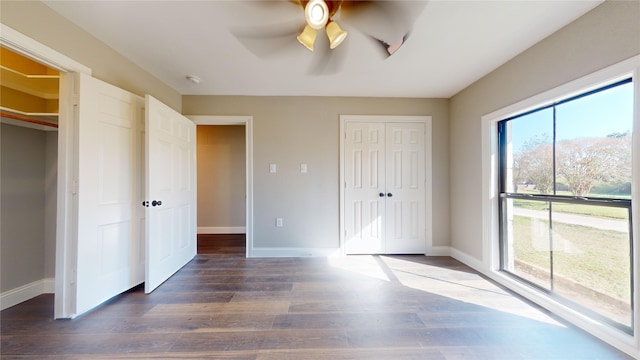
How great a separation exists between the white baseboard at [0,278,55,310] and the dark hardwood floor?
67 millimetres

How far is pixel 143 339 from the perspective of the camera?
1.57m

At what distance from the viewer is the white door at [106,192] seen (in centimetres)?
179

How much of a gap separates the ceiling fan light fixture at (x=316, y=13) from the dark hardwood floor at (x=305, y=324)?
2.00 meters

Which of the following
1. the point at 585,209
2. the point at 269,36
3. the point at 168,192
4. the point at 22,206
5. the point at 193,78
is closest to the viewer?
the point at 269,36

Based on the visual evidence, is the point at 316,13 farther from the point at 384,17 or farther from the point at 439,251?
the point at 439,251

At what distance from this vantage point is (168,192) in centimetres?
252

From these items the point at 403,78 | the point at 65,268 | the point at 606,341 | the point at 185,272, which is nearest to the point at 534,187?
the point at 606,341

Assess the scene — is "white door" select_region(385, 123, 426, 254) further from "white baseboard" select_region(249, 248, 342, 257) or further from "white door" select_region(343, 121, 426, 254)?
"white baseboard" select_region(249, 248, 342, 257)

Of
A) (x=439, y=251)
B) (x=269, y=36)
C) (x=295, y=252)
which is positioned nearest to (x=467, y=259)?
(x=439, y=251)

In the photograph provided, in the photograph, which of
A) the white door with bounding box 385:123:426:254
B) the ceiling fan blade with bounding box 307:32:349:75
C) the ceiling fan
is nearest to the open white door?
the ceiling fan

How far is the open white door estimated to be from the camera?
2.21m

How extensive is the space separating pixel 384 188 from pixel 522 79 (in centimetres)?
184

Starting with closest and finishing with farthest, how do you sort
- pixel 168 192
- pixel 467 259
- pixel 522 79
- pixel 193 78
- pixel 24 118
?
pixel 24 118
pixel 522 79
pixel 168 192
pixel 193 78
pixel 467 259

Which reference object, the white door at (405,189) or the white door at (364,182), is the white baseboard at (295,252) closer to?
the white door at (364,182)
